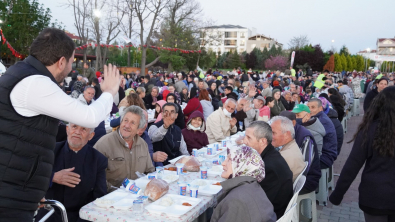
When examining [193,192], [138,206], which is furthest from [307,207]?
[138,206]

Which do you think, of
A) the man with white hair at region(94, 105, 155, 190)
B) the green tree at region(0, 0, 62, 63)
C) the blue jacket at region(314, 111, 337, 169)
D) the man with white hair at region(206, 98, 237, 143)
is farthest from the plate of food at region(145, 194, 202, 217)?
the green tree at region(0, 0, 62, 63)

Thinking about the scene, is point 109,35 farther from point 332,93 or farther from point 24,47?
point 332,93

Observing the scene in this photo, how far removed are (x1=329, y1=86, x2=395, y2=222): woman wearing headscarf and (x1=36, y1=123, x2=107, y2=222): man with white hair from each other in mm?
2221

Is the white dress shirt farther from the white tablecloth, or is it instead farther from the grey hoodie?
the grey hoodie

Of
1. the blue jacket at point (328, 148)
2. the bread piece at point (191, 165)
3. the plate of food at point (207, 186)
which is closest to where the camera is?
the plate of food at point (207, 186)

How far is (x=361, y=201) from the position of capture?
2826 mm

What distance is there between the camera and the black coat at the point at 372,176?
8.88ft

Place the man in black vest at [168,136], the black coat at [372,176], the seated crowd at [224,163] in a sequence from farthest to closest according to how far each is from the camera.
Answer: the man in black vest at [168,136] → the black coat at [372,176] → the seated crowd at [224,163]

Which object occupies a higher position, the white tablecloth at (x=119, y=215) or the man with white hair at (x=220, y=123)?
the man with white hair at (x=220, y=123)

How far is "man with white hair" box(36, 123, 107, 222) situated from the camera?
3068 mm

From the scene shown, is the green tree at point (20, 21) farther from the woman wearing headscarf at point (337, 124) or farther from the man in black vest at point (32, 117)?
the man in black vest at point (32, 117)

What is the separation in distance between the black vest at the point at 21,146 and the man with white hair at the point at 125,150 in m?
1.69

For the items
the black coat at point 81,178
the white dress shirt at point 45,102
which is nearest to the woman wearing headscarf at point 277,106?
the black coat at point 81,178

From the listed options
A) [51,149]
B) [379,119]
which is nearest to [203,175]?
[379,119]
